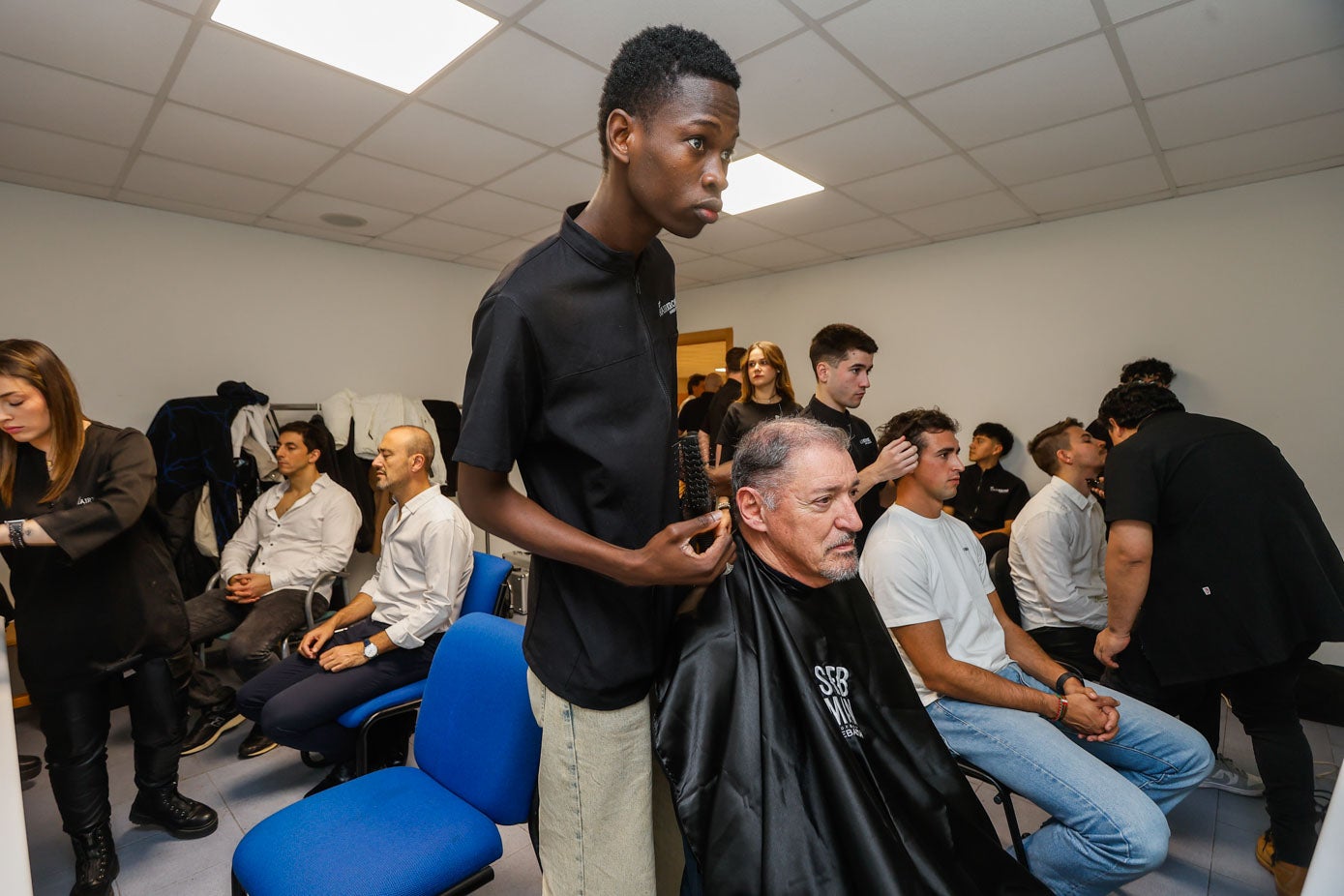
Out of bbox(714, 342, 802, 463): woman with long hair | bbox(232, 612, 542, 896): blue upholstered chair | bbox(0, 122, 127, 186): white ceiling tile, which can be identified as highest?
bbox(0, 122, 127, 186): white ceiling tile

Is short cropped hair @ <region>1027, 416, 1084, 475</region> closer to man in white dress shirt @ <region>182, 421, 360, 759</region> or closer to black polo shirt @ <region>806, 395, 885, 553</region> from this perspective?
black polo shirt @ <region>806, 395, 885, 553</region>

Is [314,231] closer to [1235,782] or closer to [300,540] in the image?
[300,540]

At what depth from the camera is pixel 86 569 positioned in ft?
6.32

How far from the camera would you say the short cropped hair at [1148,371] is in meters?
3.90

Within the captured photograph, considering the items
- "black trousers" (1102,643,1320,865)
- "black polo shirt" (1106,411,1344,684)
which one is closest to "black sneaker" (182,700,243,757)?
"black trousers" (1102,643,1320,865)

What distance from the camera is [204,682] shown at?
3029 millimetres

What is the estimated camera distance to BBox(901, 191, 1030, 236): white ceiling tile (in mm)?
4113

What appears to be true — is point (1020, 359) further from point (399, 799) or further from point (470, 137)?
point (399, 799)

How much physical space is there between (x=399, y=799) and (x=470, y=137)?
2.91 m

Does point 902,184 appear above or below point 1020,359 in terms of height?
above

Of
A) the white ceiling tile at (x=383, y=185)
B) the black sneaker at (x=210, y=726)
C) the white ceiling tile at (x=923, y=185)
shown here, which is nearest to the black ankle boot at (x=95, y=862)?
the black sneaker at (x=210, y=726)

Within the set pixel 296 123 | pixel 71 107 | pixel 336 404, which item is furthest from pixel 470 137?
pixel 336 404

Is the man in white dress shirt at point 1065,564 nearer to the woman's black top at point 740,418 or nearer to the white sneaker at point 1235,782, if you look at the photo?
the white sneaker at point 1235,782

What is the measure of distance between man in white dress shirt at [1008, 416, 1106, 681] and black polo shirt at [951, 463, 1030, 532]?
189cm
